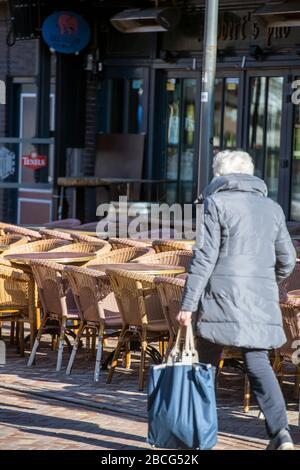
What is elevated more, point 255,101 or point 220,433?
point 255,101

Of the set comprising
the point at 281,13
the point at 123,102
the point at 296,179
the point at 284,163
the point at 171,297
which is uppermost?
the point at 281,13

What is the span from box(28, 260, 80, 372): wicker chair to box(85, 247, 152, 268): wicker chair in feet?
2.28

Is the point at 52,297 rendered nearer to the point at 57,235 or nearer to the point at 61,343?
the point at 61,343

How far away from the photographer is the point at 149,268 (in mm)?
9266

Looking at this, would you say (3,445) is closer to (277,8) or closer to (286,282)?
(286,282)

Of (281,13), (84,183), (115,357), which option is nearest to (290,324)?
(115,357)

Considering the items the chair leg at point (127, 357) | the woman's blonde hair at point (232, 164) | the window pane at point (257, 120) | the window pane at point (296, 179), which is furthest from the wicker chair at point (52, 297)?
the window pane at point (257, 120)

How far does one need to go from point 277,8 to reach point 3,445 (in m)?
8.92

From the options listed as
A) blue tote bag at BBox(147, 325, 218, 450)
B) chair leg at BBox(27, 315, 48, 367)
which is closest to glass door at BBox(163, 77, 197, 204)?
chair leg at BBox(27, 315, 48, 367)

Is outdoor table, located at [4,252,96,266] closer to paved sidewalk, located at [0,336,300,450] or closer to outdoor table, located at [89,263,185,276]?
outdoor table, located at [89,263,185,276]

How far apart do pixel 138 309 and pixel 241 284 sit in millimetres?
2539

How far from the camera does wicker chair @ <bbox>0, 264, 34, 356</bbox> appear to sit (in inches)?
383

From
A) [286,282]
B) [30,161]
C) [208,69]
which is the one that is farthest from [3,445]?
[30,161]

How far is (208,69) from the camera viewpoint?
10.0 metres
